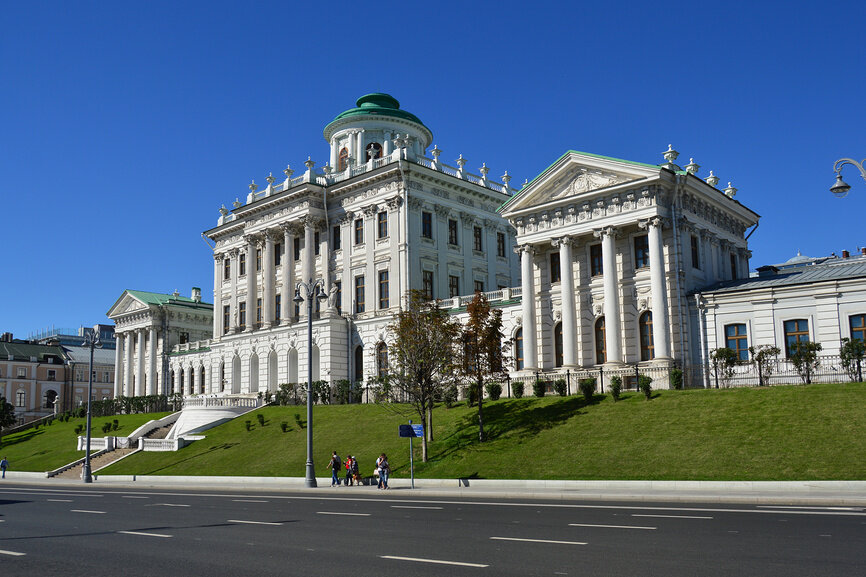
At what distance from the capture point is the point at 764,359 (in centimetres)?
3938

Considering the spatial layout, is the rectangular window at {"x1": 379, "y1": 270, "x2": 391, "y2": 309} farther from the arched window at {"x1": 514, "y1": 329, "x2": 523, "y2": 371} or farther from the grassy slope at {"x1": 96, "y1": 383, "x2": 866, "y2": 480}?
the grassy slope at {"x1": 96, "y1": 383, "x2": 866, "y2": 480}

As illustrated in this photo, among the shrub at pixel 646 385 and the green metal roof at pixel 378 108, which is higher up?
the green metal roof at pixel 378 108

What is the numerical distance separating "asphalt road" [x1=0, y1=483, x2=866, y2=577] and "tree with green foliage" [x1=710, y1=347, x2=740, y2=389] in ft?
64.7

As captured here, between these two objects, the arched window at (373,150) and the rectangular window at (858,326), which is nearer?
the rectangular window at (858,326)

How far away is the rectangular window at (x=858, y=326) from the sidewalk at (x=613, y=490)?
1728cm

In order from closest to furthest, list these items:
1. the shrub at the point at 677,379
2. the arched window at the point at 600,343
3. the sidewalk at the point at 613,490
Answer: the sidewalk at the point at 613,490, the shrub at the point at 677,379, the arched window at the point at 600,343

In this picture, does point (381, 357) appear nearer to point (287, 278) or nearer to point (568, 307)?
point (287, 278)

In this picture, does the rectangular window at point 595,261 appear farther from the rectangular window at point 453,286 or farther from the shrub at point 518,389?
the rectangular window at point 453,286

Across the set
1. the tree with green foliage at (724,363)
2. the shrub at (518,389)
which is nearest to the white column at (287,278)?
the shrub at (518,389)

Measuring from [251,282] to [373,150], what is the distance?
15.8 metres

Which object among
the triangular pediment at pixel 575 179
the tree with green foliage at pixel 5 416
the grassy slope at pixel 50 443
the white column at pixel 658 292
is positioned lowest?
the grassy slope at pixel 50 443

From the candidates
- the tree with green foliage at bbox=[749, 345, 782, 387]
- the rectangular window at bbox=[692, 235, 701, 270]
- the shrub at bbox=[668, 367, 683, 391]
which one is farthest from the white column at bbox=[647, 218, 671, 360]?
the tree with green foliage at bbox=[749, 345, 782, 387]

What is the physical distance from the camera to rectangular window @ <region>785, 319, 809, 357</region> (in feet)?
136

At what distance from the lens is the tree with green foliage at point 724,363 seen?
4070 centimetres
